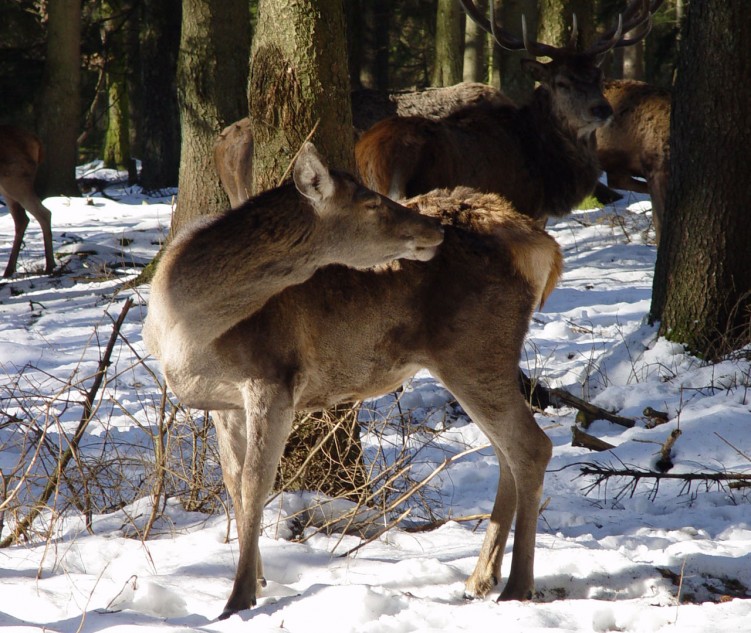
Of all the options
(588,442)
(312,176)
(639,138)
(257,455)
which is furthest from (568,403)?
(639,138)

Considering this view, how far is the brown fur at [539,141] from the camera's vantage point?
8.30m

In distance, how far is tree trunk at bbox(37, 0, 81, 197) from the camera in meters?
15.6

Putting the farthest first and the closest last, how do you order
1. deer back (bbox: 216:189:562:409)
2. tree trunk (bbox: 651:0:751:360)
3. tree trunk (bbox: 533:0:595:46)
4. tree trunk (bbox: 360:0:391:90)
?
tree trunk (bbox: 360:0:391:90) → tree trunk (bbox: 533:0:595:46) → tree trunk (bbox: 651:0:751:360) → deer back (bbox: 216:189:562:409)

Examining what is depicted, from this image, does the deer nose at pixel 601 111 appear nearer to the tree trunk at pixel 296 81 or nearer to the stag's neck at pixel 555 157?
the stag's neck at pixel 555 157

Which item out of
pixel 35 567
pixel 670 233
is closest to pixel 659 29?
pixel 670 233

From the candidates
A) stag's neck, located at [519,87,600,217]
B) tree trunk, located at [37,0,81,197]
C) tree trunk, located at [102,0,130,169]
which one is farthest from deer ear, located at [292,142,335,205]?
tree trunk, located at [102,0,130,169]

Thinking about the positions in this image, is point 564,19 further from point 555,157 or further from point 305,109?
point 305,109

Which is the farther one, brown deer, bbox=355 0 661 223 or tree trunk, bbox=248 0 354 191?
brown deer, bbox=355 0 661 223

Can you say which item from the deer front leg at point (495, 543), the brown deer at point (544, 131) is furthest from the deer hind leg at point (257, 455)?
the brown deer at point (544, 131)

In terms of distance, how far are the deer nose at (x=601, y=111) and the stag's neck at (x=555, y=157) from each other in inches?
9.8

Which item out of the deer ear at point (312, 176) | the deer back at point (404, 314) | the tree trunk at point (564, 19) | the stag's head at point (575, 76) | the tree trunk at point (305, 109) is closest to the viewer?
the deer ear at point (312, 176)

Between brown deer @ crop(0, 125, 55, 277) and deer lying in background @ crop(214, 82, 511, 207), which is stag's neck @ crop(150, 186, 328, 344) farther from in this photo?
brown deer @ crop(0, 125, 55, 277)

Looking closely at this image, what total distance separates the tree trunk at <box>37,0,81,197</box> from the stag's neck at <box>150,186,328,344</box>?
12739mm

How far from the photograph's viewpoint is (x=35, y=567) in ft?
14.7
